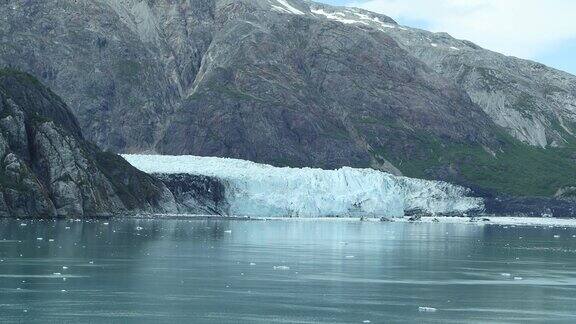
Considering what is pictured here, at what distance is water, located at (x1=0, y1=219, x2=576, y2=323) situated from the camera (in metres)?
39.1

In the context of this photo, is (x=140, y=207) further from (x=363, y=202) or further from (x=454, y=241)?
(x=454, y=241)

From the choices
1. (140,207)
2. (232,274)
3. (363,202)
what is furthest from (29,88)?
(232,274)

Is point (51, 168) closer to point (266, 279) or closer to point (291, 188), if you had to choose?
point (291, 188)

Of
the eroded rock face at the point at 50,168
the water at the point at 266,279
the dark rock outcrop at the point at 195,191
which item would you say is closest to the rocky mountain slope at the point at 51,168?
the eroded rock face at the point at 50,168

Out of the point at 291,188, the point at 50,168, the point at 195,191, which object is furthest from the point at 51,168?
the point at 291,188

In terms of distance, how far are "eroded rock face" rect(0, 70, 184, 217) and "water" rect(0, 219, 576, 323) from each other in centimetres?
1492

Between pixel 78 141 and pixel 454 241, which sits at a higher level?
pixel 78 141

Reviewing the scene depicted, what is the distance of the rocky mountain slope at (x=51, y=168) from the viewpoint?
96.9 metres

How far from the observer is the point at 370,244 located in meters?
79.1

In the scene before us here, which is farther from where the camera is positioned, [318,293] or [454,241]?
[454,241]

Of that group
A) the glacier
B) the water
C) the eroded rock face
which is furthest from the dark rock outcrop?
the water

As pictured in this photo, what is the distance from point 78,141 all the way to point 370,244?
46.4 m

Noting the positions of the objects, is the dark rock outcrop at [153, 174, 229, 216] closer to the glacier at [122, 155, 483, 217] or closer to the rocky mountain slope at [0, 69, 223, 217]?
the glacier at [122, 155, 483, 217]

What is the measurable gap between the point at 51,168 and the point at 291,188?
131 feet
